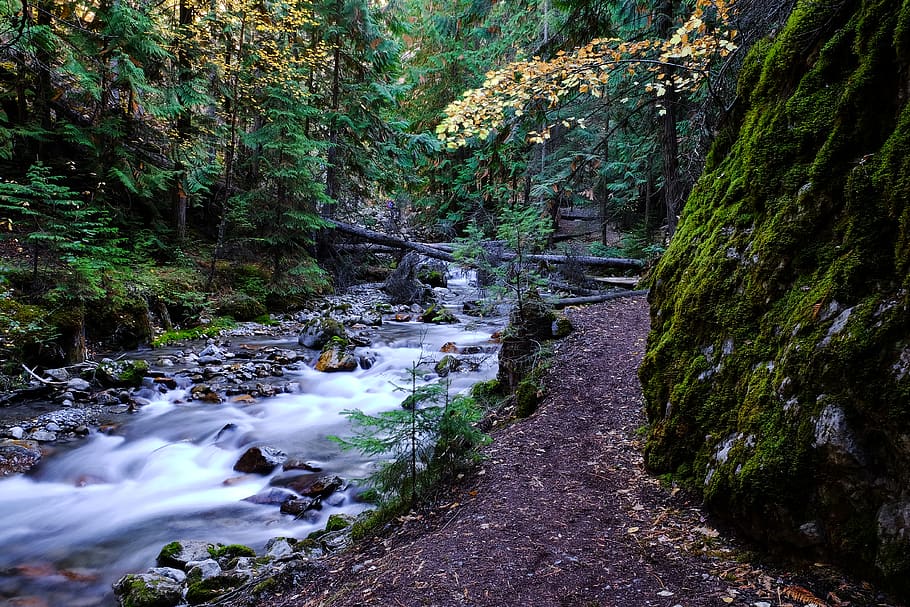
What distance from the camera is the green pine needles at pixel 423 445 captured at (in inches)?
158

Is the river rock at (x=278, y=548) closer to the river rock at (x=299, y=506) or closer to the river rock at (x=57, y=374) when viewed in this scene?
the river rock at (x=299, y=506)

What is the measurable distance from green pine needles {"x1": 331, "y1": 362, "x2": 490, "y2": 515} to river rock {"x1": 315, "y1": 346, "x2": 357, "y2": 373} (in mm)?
6276

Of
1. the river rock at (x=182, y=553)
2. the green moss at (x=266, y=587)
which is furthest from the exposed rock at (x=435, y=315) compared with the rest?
the green moss at (x=266, y=587)

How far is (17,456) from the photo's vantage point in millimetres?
6246

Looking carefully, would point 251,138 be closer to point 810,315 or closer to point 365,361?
point 365,361

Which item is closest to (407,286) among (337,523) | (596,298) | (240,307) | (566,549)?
(240,307)

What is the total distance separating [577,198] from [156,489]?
20.0 meters

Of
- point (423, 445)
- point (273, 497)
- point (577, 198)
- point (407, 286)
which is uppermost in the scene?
point (577, 198)

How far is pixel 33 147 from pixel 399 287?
10664 millimetres

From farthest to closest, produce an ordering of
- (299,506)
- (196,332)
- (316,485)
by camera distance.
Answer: (196,332), (316,485), (299,506)

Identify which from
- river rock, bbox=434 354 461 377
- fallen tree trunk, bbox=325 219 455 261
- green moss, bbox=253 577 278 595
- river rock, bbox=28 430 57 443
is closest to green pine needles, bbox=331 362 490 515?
green moss, bbox=253 577 278 595

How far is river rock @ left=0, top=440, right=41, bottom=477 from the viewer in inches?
238

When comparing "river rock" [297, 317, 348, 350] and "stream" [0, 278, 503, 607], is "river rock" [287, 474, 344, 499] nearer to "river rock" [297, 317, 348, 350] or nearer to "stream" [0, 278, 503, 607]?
"stream" [0, 278, 503, 607]

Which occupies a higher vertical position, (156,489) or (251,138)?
(251,138)
